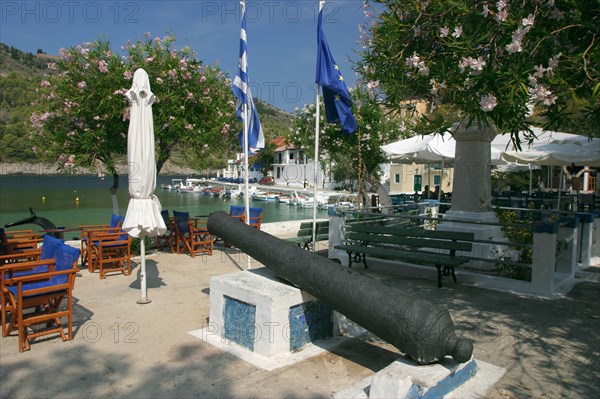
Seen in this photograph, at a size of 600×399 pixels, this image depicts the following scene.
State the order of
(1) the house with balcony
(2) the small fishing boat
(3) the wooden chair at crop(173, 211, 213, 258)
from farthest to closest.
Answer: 1. (1) the house with balcony
2. (2) the small fishing boat
3. (3) the wooden chair at crop(173, 211, 213, 258)

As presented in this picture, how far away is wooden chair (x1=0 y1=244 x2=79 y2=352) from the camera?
4727mm

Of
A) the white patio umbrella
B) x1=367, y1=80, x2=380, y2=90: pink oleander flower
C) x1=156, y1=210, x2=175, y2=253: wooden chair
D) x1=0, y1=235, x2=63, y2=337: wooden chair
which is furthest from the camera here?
x1=156, y1=210, x2=175, y2=253: wooden chair

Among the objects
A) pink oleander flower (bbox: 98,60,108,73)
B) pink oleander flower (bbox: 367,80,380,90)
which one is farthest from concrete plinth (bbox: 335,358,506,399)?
pink oleander flower (bbox: 98,60,108,73)

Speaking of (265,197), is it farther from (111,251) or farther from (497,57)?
(497,57)

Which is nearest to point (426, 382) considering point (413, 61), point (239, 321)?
point (239, 321)

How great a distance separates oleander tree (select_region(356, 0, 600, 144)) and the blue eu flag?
2880 millimetres

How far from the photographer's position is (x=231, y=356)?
4.60 metres

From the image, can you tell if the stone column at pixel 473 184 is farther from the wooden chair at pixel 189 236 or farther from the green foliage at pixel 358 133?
the green foliage at pixel 358 133

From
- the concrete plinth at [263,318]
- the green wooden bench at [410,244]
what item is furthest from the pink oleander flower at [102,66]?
the concrete plinth at [263,318]

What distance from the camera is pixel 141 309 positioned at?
6219 mm

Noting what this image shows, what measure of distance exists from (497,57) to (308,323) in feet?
11.1

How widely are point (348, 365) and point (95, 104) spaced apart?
878 cm

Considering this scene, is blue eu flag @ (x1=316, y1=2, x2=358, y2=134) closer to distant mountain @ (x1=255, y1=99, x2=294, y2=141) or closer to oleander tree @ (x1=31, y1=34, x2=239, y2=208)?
oleander tree @ (x1=31, y1=34, x2=239, y2=208)

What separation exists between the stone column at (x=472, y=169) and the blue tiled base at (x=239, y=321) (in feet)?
19.0
